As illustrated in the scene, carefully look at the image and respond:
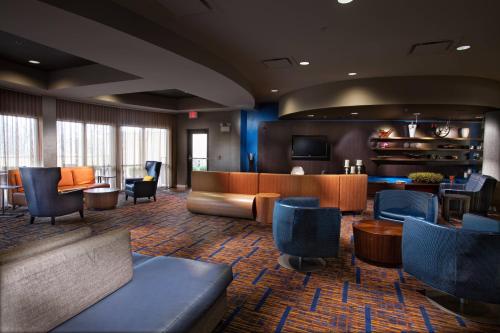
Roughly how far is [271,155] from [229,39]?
5598mm

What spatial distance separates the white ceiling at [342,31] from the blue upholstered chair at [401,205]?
223 cm

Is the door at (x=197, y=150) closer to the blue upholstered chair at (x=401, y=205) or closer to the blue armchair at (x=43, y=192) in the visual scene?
the blue armchair at (x=43, y=192)

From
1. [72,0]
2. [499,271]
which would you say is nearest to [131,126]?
[72,0]

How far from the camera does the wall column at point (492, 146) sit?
22.7 feet

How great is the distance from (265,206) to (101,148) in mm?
5718

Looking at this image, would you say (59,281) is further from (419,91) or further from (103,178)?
(103,178)

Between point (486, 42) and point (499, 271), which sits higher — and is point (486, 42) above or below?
above

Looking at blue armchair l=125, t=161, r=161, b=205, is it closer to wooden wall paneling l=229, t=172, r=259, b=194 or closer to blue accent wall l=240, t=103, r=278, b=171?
wooden wall paneling l=229, t=172, r=259, b=194

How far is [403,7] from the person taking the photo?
3.01m

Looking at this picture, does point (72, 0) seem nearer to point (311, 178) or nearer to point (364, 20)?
point (364, 20)

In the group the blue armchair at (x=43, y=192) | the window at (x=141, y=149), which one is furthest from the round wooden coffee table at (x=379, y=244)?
the window at (x=141, y=149)

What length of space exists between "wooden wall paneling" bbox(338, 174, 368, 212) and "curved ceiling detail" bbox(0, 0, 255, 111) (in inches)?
114

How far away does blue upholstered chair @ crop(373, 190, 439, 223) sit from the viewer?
4214mm

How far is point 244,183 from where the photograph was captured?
562 cm
